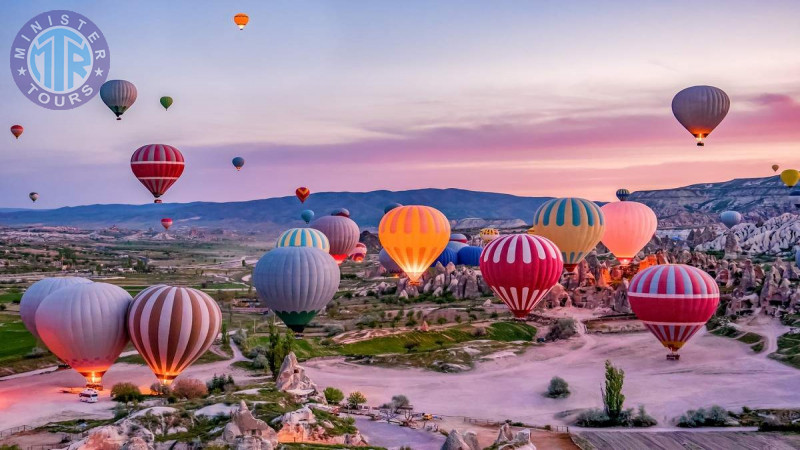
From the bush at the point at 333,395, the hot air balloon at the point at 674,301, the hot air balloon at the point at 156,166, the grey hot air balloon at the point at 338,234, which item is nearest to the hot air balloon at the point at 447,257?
the grey hot air balloon at the point at 338,234

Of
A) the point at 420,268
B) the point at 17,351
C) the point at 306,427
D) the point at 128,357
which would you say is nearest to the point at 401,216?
the point at 420,268

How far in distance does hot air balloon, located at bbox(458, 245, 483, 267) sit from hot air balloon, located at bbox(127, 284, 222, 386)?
6895cm

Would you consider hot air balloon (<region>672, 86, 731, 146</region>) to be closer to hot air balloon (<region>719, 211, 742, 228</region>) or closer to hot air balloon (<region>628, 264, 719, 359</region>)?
hot air balloon (<region>628, 264, 719, 359</region>)

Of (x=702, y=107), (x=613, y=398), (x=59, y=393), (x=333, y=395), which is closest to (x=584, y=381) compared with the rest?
(x=613, y=398)

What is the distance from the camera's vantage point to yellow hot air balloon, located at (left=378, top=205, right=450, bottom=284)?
70500 mm

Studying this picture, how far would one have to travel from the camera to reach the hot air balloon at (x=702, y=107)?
65500mm

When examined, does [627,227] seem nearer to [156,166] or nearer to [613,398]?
[613,398]

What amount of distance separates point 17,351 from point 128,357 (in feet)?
26.8

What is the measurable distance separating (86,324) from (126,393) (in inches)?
164

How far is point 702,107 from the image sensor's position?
214 feet

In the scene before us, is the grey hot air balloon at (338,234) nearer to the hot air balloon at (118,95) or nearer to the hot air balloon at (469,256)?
the hot air balloon at (469,256)

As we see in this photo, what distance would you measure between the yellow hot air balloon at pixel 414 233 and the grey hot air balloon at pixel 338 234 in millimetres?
32500

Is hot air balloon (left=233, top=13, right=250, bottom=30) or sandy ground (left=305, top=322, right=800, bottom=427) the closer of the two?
sandy ground (left=305, top=322, right=800, bottom=427)

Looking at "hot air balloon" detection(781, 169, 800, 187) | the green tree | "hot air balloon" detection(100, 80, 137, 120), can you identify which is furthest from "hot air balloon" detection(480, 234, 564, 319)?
"hot air balloon" detection(781, 169, 800, 187)
